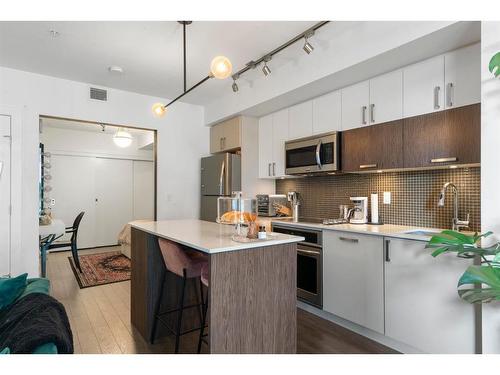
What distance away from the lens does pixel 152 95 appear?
4.23 m

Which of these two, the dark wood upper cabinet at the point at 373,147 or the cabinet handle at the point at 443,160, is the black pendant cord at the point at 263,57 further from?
the cabinet handle at the point at 443,160

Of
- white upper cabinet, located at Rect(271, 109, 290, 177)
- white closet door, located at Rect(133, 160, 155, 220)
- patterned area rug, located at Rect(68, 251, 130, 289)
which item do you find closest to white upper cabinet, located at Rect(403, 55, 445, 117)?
white upper cabinet, located at Rect(271, 109, 290, 177)

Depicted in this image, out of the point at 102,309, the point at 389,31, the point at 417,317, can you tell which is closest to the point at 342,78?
the point at 389,31

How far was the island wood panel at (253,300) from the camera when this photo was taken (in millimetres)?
1592

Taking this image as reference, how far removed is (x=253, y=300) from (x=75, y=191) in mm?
5818

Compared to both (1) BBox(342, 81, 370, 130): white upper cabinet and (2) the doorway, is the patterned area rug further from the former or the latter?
(1) BBox(342, 81, 370, 130): white upper cabinet

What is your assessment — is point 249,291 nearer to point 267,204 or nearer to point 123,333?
point 123,333

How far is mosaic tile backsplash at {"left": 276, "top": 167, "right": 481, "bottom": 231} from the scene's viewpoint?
7.64 ft

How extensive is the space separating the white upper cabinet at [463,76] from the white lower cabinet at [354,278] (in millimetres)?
1165

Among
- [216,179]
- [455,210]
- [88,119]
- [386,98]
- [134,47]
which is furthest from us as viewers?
[216,179]

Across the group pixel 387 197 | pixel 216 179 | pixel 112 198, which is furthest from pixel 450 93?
→ pixel 112 198

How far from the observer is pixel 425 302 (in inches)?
80.0

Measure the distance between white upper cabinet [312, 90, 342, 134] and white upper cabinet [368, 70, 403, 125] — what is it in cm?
37
